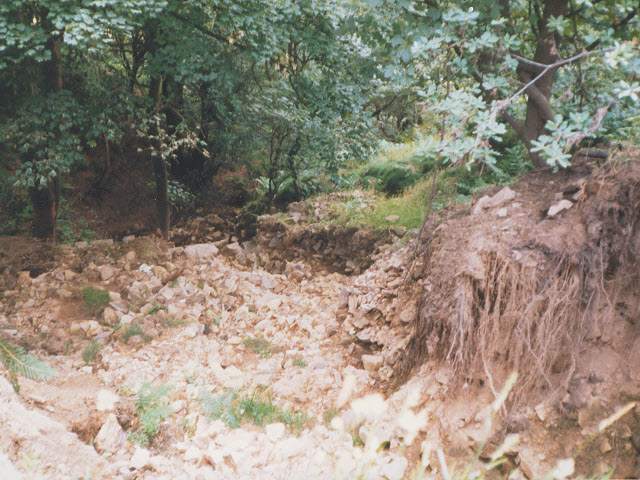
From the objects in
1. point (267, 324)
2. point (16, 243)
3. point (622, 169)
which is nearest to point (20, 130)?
point (16, 243)

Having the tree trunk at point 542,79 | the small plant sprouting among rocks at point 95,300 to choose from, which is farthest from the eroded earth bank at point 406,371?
the tree trunk at point 542,79

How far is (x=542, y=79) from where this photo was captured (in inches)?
169

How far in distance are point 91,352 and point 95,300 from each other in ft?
4.55

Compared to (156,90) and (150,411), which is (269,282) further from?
(156,90)

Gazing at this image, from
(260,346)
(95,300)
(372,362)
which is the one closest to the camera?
(372,362)

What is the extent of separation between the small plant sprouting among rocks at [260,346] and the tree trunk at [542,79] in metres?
3.49

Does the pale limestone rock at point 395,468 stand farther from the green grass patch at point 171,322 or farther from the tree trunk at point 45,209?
the tree trunk at point 45,209

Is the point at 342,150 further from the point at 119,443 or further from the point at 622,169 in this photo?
the point at 119,443

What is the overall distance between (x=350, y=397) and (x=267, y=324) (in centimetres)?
175

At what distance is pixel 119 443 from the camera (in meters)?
3.17

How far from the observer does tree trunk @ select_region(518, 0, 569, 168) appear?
4.11 m

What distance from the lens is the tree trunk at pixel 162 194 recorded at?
794 centimetres

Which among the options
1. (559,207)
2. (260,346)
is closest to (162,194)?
(260,346)

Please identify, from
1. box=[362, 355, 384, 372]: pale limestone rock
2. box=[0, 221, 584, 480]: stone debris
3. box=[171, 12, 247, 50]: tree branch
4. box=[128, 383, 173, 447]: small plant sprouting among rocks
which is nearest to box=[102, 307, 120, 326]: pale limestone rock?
box=[0, 221, 584, 480]: stone debris
